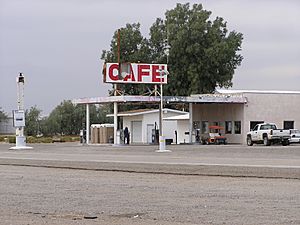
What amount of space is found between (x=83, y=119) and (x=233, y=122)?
4492 centimetres

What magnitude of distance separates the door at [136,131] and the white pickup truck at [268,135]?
18281 mm

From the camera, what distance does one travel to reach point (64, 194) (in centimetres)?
1861

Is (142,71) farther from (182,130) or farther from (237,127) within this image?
(182,130)

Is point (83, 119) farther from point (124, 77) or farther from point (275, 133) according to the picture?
point (275, 133)

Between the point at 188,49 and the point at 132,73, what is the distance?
27715 millimetres

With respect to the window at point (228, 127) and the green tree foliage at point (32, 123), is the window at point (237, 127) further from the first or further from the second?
the green tree foliage at point (32, 123)

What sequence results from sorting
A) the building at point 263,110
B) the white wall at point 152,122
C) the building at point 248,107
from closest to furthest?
the building at point 248,107, the building at point 263,110, the white wall at point 152,122

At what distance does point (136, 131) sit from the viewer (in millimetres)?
74062

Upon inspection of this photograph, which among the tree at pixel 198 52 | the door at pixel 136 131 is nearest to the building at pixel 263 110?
the door at pixel 136 131

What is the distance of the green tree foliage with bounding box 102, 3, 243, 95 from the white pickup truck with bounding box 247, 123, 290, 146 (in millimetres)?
30731

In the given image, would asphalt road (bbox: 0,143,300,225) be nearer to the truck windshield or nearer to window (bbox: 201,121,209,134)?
the truck windshield

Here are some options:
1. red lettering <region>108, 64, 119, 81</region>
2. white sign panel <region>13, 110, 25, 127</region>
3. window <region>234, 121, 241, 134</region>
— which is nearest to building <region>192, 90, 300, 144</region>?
window <region>234, 121, 241, 134</region>

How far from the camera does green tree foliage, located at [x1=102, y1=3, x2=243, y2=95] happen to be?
8788 cm

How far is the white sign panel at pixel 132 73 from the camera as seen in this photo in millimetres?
60000
